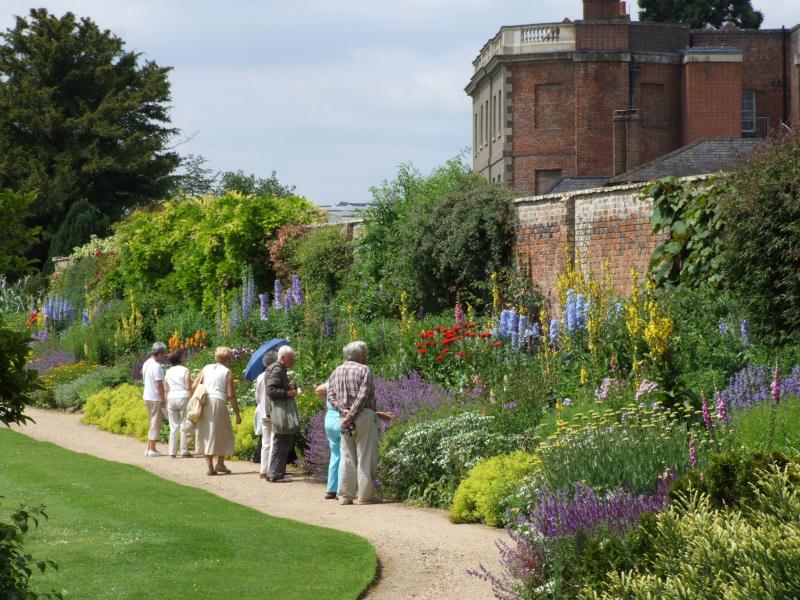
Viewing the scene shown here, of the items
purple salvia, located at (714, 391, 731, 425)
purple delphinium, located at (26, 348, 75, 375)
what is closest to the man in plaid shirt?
purple salvia, located at (714, 391, 731, 425)

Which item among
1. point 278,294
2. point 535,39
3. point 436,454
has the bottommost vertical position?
point 436,454

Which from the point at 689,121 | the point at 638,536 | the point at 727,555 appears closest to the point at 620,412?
the point at 638,536

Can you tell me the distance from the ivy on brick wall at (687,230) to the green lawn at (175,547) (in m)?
6.01

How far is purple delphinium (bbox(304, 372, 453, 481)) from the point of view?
512 inches

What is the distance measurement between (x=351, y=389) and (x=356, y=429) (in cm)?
37

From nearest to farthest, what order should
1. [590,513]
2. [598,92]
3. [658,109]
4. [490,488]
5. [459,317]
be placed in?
1. [590,513]
2. [490,488]
3. [459,317]
4. [598,92]
5. [658,109]

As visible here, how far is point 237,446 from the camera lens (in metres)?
15.3

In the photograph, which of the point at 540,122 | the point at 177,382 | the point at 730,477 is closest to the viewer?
the point at 730,477

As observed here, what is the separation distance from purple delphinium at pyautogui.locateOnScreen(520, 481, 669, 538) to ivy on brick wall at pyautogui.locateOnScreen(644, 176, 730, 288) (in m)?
6.78

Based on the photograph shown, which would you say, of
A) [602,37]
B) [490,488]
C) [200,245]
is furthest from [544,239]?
[602,37]

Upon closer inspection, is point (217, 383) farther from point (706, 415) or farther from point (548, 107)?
point (548, 107)

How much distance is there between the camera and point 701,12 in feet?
181

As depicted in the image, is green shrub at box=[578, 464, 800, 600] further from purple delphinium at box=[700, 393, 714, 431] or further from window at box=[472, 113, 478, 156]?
window at box=[472, 113, 478, 156]

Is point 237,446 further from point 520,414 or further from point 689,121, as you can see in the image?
point 689,121
